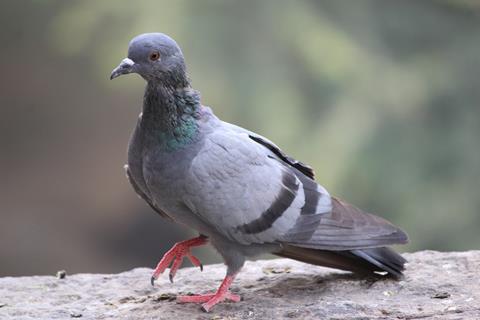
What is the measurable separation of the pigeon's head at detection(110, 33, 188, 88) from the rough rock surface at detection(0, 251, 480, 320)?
4.39ft

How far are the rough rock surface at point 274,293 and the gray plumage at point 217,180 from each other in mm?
263

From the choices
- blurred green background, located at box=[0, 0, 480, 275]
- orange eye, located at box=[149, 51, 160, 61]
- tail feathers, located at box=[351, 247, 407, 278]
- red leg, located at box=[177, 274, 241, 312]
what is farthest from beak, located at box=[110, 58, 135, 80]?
blurred green background, located at box=[0, 0, 480, 275]

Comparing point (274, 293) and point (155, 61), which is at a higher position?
point (155, 61)

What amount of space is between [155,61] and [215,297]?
4.59 feet

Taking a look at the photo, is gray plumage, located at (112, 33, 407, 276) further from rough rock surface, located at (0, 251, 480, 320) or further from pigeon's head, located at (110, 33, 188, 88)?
rough rock surface, located at (0, 251, 480, 320)

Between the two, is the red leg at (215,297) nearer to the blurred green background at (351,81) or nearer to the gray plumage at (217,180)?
the gray plumage at (217,180)


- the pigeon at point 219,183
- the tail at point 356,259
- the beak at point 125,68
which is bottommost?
the tail at point 356,259

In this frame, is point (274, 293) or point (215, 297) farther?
point (274, 293)

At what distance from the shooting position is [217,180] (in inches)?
171

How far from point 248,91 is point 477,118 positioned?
6.94ft

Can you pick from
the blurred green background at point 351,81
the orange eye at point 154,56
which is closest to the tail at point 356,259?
the orange eye at point 154,56

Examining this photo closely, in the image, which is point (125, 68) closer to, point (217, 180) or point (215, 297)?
point (217, 180)

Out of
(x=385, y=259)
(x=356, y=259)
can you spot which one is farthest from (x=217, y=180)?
(x=385, y=259)

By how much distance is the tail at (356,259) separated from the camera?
188 inches
